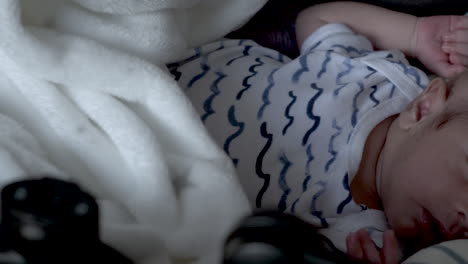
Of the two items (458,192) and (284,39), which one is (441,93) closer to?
(458,192)

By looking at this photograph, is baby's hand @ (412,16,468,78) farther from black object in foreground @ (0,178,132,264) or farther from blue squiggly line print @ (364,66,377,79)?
black object in foreground @ (0,178,132,264)

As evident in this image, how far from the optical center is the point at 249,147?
0.76 m

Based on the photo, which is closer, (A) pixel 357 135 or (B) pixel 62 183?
(B) pixel 62 183

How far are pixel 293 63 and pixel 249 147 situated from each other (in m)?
0.18

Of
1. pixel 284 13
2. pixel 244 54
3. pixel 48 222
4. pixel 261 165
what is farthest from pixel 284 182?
pixel 48 222

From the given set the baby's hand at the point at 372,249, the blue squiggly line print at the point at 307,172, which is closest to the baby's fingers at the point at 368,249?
the baby's hand at the point at 372,249

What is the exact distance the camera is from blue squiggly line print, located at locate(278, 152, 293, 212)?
0.73 metres

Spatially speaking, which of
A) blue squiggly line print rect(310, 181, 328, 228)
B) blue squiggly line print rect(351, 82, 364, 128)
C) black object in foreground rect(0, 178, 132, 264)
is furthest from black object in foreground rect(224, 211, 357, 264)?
blue squiggly line print rect(351, 82, 364, 128)

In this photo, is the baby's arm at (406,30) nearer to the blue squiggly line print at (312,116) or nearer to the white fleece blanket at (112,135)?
the blue squiggly line print at (312,116)

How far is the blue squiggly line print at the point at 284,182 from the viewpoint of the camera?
0.73 meters

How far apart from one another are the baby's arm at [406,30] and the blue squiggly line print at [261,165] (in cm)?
27

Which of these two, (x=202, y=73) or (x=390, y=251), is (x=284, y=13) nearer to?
(x=202, y=73)

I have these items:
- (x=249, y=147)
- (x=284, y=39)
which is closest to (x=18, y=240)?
(x=249, y=147)

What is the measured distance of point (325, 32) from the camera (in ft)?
3.12
